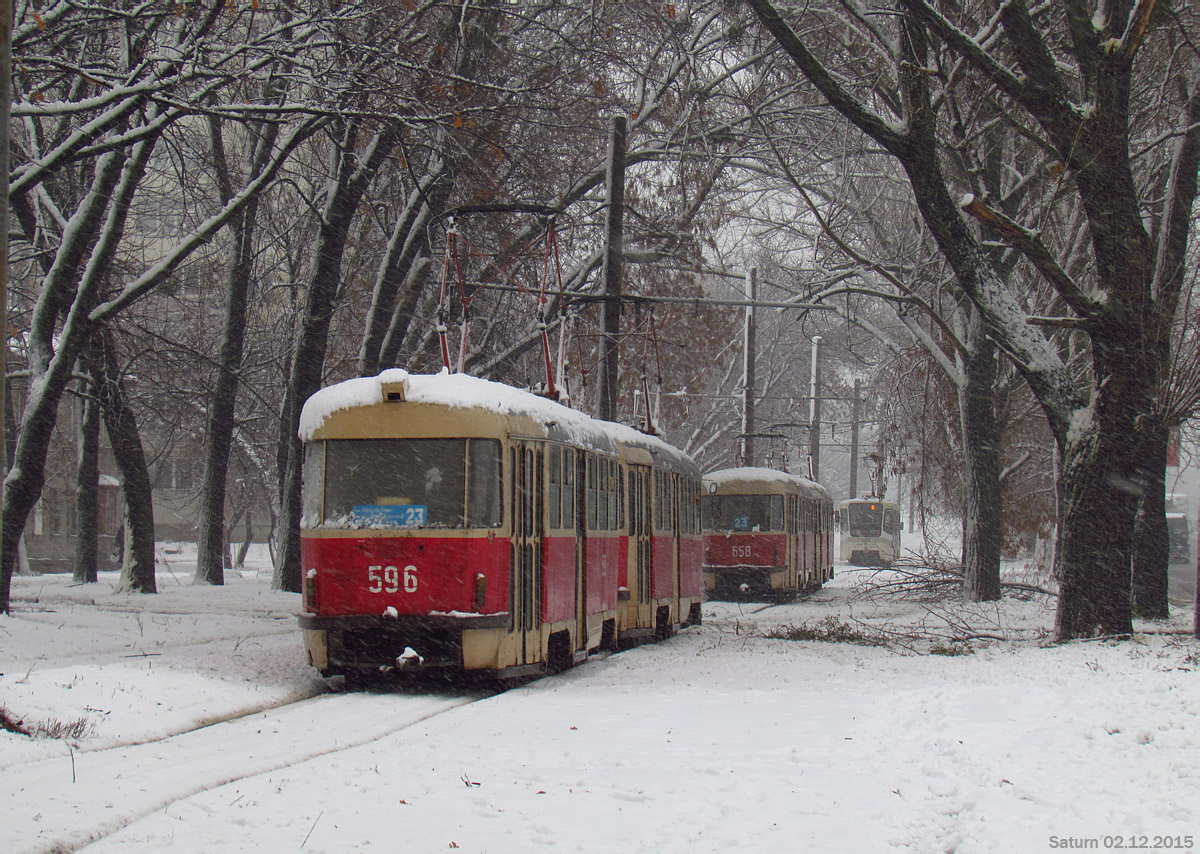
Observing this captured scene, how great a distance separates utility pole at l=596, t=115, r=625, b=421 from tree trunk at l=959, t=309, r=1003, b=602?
580 cm

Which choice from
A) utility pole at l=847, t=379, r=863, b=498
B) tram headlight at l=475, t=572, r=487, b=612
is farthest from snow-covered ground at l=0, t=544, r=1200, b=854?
utility pole at l=847, t=379, r=863, b=498

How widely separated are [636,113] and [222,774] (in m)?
17.1

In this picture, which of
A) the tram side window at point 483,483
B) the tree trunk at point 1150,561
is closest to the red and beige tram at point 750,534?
the tree trunk at point 1150,561

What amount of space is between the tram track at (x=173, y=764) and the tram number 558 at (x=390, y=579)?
97cm

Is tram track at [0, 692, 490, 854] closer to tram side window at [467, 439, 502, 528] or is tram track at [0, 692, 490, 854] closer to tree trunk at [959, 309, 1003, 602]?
tram side window at [467, 439, 502, 528]

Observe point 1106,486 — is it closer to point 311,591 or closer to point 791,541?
point 311,591

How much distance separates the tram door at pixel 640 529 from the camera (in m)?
16.4

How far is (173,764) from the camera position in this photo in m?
7.54

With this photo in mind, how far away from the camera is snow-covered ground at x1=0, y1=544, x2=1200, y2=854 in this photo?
19.1ft

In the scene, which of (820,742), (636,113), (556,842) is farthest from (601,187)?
(556,842)

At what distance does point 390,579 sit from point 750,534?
18267mm

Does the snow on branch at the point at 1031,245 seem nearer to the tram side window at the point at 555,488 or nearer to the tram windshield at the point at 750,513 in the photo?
the tram side window at the point at 555,488

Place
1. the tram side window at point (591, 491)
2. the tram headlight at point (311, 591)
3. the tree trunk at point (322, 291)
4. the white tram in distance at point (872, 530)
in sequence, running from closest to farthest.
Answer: the tram headlight at point (311, 591) < the tram side window at point (591, 491) < the tree trunk at point (322, 291) < the white tram in distance at point (872, 530)

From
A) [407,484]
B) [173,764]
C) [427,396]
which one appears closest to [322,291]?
[427,396]
